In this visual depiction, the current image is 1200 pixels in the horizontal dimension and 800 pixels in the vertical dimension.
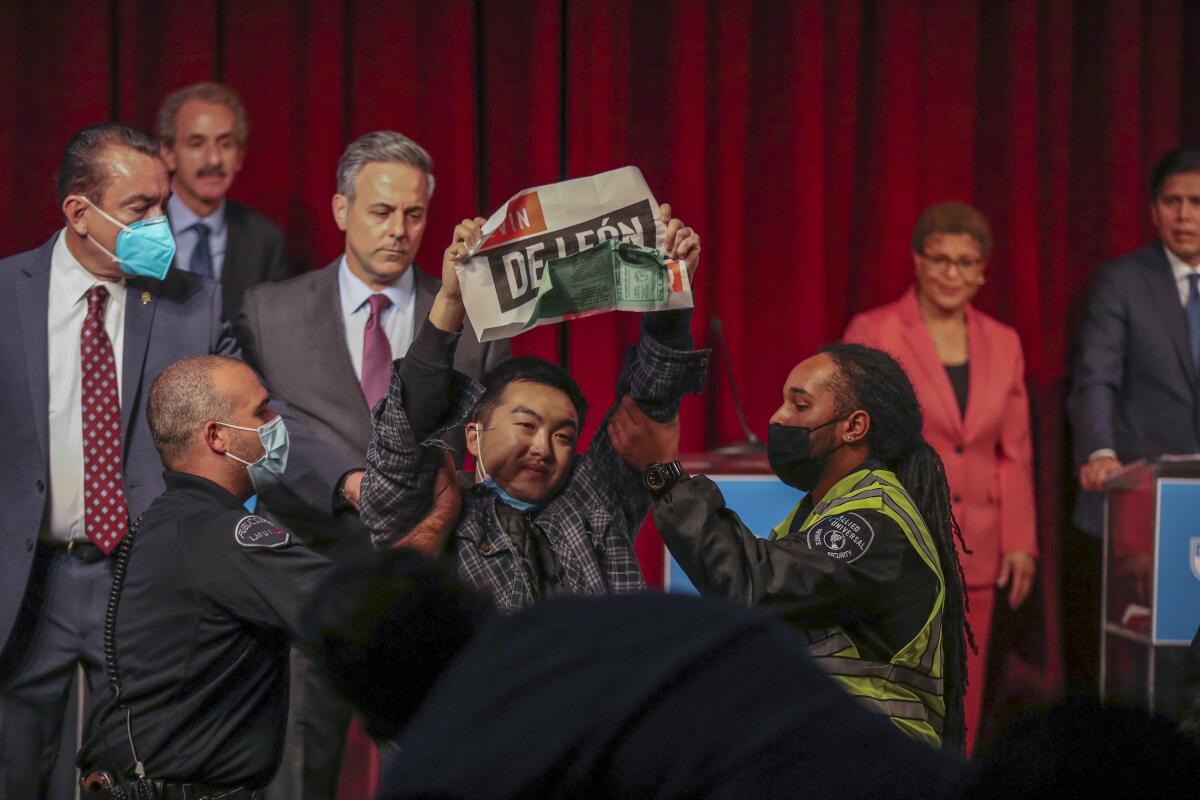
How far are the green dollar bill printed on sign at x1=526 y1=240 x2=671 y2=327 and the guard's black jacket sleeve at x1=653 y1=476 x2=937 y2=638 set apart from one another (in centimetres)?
34

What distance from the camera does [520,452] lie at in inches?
91.6

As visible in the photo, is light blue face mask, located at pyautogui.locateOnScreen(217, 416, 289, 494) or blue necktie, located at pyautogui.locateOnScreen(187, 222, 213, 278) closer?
light blue face mask, located at pyautogui.locateOnScreen(217, 416, 289, 494)

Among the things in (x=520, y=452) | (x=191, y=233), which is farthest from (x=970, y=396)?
(x=191, y=233)

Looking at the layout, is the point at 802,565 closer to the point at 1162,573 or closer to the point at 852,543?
the point at 852,543

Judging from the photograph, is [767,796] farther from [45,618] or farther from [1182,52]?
[1182,52]

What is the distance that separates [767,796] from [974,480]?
364 cm

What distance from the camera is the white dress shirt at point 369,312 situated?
319 centimetres

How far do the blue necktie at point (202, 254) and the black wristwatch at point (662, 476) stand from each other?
5.95 feet

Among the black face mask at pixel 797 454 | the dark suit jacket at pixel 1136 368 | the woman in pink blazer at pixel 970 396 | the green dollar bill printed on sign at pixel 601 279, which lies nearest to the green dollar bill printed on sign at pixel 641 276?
the green dollar bill printed on sign at pixel 601 279

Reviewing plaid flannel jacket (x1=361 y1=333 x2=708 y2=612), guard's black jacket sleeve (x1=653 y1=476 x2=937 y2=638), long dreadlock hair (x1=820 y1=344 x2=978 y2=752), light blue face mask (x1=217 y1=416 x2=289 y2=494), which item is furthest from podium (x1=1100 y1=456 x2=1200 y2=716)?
light blue face mask (x1=217 y1=416 x2=289 y2=494)

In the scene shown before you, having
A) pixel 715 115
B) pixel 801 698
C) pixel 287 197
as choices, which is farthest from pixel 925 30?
pixel 801 698

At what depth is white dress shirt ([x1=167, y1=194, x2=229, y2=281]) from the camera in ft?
12.0

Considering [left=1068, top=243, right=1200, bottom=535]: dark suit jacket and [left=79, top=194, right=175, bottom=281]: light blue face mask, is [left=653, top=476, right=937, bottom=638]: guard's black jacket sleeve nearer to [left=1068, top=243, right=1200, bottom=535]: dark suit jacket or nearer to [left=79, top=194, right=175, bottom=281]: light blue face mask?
[left=79, top=194, right=175, bottom=281]: light blue face mask

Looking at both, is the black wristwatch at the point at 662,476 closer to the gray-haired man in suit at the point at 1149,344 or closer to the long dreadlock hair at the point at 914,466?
the long dreadlock hair at the point at 914,466
